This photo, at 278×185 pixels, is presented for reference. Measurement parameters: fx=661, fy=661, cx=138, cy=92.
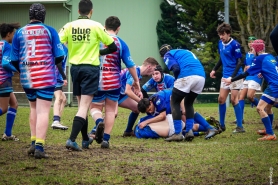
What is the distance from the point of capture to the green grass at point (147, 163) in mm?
6812

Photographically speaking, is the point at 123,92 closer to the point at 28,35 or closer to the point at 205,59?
the point at 28,35

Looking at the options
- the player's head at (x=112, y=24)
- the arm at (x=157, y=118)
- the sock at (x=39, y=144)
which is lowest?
the arm at (x=157, y=118)

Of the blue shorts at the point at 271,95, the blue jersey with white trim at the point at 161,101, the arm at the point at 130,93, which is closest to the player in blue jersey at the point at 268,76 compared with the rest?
the blue shorts at the point at 271,95

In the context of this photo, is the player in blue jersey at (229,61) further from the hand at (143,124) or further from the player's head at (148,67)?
the hand at (143,124)

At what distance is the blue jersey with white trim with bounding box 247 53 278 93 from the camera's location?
11.1 metres

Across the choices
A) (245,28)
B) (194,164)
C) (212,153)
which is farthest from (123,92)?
(245,28)

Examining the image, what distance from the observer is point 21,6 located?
3666cm

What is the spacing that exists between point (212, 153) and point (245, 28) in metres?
29.5

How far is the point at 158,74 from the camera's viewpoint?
12.2m

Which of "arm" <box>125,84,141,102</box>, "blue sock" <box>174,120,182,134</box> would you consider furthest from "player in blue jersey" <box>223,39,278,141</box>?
"arm" <box>125,84,141,102</box>

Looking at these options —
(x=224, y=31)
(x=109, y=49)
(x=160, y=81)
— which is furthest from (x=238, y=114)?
(x=109, y=49)

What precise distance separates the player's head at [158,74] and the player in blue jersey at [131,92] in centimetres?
7

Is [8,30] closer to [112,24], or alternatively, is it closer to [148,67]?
[112,24]

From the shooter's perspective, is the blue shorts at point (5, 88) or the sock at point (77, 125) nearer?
the sock at point (77, 125)
